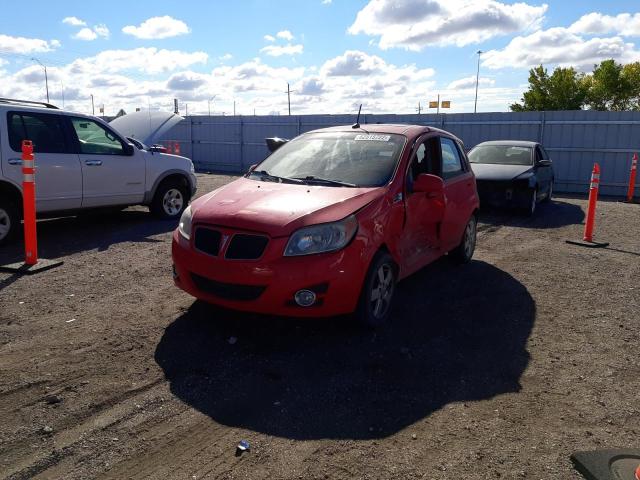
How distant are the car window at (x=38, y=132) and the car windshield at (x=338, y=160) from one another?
3.72 m

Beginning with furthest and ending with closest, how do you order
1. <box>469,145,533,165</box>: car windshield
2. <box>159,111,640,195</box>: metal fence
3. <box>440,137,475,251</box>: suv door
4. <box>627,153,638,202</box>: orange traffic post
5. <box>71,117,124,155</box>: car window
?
<box>159,111,640,195</box>: metal fence → <box>627,153,638,202</box>: orange traffic post → <box>469,145,533,165</box>: car windshield → <box>71,117,124,155</box>: car window → <box>440,137,475,251</box>: suv door

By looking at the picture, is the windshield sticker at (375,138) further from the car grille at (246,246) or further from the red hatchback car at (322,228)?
the car grille at (246,246)

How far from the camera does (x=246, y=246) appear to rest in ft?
13.6

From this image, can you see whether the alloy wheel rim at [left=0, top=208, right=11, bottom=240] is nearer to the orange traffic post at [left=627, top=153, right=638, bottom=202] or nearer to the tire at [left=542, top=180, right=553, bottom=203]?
the tire at [left=542, top=180, right=553, bottom=203]

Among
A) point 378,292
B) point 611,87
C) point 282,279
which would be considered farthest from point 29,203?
point 611,87

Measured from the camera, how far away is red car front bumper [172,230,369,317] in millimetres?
4020

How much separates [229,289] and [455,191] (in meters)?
3.17

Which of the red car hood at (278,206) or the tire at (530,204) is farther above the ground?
the red car hood at (278,206)

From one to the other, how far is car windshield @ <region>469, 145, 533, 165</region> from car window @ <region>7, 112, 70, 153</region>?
8296mm

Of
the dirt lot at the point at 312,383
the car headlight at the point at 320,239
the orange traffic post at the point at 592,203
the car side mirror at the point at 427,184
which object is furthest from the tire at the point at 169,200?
the orange traffic post at the point at 592,203

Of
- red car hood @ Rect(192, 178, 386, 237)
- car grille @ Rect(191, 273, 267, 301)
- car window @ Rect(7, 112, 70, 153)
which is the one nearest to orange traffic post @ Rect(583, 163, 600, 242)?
red car hood @ Rect(192, 178, 386, 237)

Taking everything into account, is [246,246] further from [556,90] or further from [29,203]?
[556,90]

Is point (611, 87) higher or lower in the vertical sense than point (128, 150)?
higher

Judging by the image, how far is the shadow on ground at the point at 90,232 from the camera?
720 centimetres
